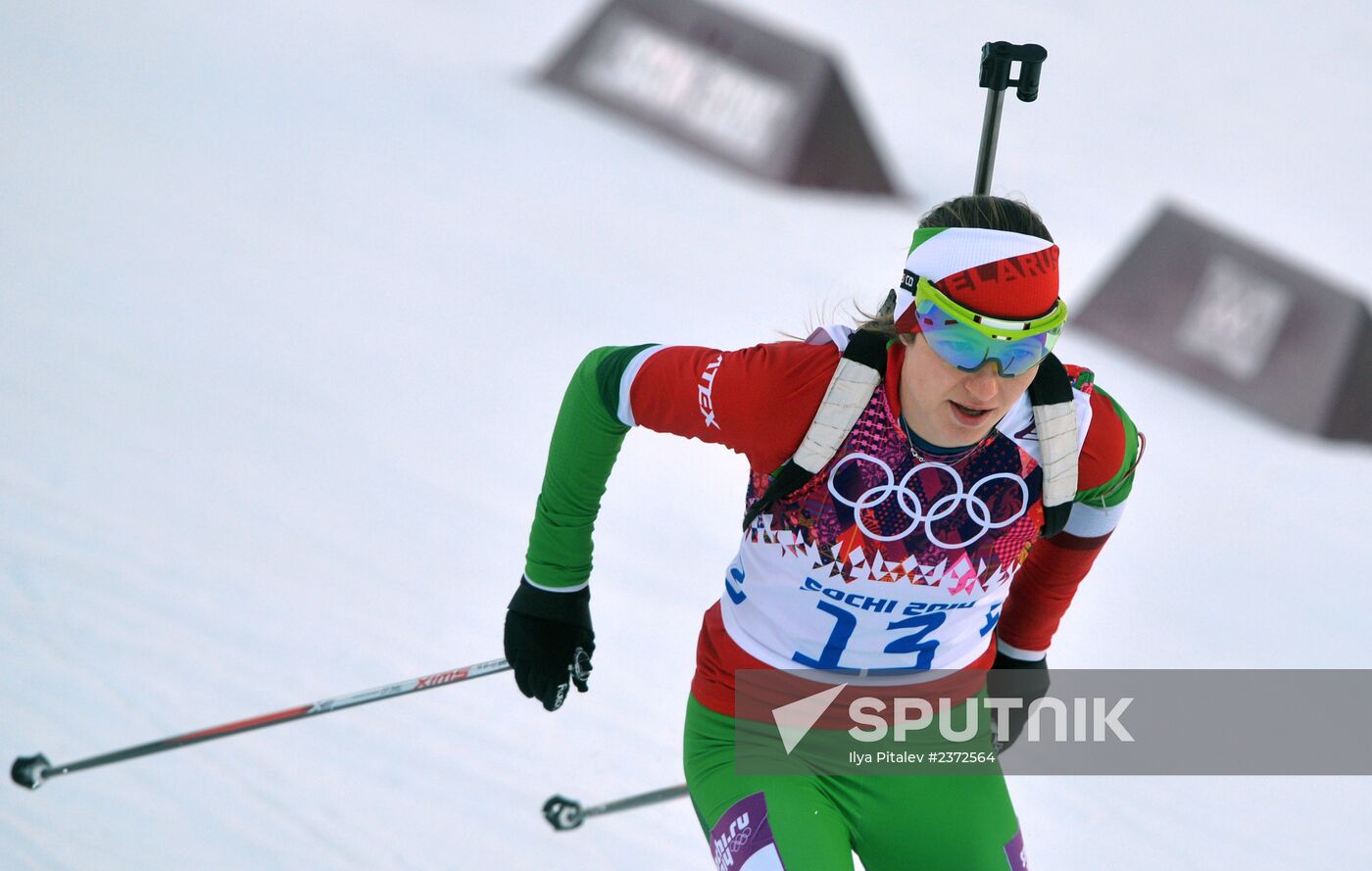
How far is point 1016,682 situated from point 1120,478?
652 millimetres

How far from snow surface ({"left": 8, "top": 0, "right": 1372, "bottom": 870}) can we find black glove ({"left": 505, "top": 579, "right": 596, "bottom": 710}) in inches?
31.0

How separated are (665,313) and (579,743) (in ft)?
11.1

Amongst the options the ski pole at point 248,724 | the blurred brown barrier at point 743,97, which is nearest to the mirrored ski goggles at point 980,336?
the ski pole at point 248,724

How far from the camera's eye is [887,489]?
7.82ft

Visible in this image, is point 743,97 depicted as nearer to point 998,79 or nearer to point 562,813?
point 562,813

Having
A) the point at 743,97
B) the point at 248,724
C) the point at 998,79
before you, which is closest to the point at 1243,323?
the point at 743,97

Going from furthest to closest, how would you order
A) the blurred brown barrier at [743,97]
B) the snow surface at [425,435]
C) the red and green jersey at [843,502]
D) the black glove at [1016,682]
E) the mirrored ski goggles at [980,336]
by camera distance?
the blurred brown barrier at [743,97] → the snow surface at [425,435] → the black glove at [1016,682] → the red and green jersey at [843,502] → the mirrored ski goggles at [980,336]

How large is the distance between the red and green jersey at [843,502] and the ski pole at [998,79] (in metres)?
0.62

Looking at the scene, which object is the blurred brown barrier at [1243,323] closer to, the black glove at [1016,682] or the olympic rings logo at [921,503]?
the black glove at [1016,682]

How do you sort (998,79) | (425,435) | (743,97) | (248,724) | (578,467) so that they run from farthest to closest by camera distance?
(743,97) < (425,435) < (248,724) < (998,79) < (578,467)

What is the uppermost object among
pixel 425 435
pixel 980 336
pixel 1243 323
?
pixel 980 336

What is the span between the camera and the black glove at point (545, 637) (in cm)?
284

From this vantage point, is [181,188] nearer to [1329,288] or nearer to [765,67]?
A: [765,67]

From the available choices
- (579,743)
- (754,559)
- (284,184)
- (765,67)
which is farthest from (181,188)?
(754,559)
